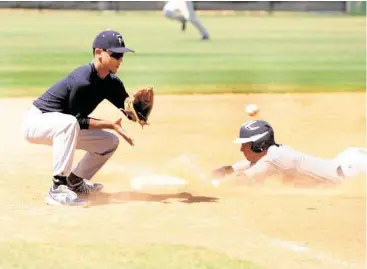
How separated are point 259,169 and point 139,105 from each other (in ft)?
3.22

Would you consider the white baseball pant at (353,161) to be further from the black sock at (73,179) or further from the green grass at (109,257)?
the green grass at (109,257)

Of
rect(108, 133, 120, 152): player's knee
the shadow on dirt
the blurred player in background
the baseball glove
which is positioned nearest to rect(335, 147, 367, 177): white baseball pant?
the shadow on dirt

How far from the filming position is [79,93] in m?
5.92

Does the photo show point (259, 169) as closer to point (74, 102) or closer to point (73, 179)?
point (73, 179)

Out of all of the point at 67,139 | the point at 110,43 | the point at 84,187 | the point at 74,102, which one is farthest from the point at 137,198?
the point at 110,43

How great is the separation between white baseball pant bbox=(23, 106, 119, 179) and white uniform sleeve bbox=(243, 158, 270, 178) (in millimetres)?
981

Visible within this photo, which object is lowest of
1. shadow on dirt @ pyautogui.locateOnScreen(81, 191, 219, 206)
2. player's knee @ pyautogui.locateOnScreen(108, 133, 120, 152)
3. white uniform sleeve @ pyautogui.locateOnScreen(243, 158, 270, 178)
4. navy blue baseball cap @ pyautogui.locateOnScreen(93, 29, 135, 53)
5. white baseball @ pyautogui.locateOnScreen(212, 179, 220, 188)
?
white baseball @ pyautogui.locateOnScreen(212, 179, 220, 188)

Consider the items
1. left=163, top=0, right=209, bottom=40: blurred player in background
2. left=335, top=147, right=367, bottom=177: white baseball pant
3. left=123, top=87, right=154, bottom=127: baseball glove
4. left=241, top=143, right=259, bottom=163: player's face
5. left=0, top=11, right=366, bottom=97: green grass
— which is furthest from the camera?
left=163, top=0, right=209, bottom=40: blurred player in background

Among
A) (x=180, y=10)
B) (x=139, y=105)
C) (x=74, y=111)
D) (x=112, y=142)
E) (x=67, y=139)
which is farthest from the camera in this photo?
(x=180, y=10)

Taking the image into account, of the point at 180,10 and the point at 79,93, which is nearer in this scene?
the point at 79,93

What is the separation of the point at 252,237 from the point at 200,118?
16.6ft

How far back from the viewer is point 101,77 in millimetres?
6043

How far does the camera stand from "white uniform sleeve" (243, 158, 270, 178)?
646 centimetres

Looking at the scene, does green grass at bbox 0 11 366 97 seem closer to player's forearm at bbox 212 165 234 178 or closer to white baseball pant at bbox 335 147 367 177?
player's forearm at bbox 212 165 234 178
